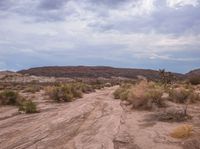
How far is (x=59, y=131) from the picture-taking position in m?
18.5

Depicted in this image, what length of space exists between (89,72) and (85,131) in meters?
148

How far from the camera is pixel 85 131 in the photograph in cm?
1834

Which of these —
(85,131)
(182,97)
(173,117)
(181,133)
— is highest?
(182,97)

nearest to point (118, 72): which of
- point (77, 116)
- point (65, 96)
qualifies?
point (65, 96)

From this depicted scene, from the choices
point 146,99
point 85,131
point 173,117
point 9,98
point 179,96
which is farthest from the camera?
point 9,98

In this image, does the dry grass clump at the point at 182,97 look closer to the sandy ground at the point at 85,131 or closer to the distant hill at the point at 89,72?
the sandy ground at the point at 85,131

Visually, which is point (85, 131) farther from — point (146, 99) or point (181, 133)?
point (146, 99)

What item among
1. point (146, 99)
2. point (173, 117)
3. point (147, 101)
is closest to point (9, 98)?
point (146, 99)

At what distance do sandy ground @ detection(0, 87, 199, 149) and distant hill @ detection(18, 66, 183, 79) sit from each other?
128 meters

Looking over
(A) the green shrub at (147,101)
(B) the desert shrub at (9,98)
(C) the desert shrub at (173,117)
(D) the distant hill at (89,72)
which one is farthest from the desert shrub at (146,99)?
(D) the distant hill at (89,72)

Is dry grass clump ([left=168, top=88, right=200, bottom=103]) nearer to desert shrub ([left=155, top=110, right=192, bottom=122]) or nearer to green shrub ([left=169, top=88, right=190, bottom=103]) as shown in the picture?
green shrub ([left=169, top=88, right=190, bottom=103])

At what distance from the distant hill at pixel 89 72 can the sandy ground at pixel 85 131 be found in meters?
128

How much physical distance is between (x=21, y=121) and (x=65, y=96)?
14542 mm

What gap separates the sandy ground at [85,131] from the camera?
50.9 feet
